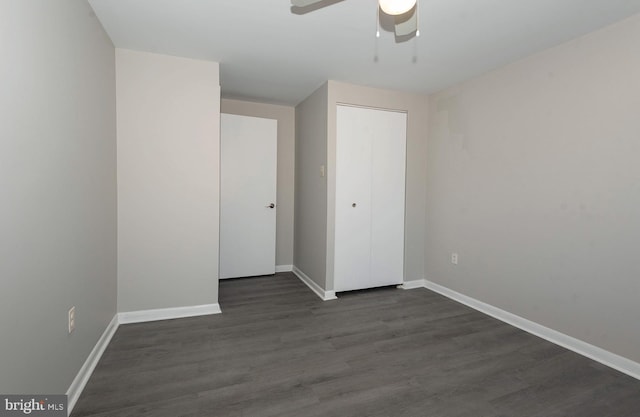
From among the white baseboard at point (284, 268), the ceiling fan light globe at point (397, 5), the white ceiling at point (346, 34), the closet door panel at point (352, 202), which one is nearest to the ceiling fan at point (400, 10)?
the ceiling fan light globe at point (397, 5)

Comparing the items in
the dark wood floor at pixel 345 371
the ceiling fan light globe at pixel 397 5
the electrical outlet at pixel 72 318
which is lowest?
the dark wood floor at pixel 345 371

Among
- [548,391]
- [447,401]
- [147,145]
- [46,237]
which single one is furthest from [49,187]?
[548,391]

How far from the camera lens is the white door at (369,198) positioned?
3240 millimetres

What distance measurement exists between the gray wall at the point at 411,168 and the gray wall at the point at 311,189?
17 centimetres

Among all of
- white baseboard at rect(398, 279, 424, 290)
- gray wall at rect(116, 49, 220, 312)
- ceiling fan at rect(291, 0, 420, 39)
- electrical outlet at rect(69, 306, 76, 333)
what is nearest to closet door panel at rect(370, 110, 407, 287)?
white baseboard at rect(398, 279, 424, 290)

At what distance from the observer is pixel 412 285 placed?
11.9 ft

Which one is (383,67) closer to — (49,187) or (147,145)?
(147,145)

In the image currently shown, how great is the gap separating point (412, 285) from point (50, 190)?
346 cm

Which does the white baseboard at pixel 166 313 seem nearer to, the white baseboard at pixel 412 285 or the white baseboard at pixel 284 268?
the white baseboard at pixel 284 268

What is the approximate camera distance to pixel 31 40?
4.05 feet

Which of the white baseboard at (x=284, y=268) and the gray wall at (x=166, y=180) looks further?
the white baseboard at (x=284, y=268)
